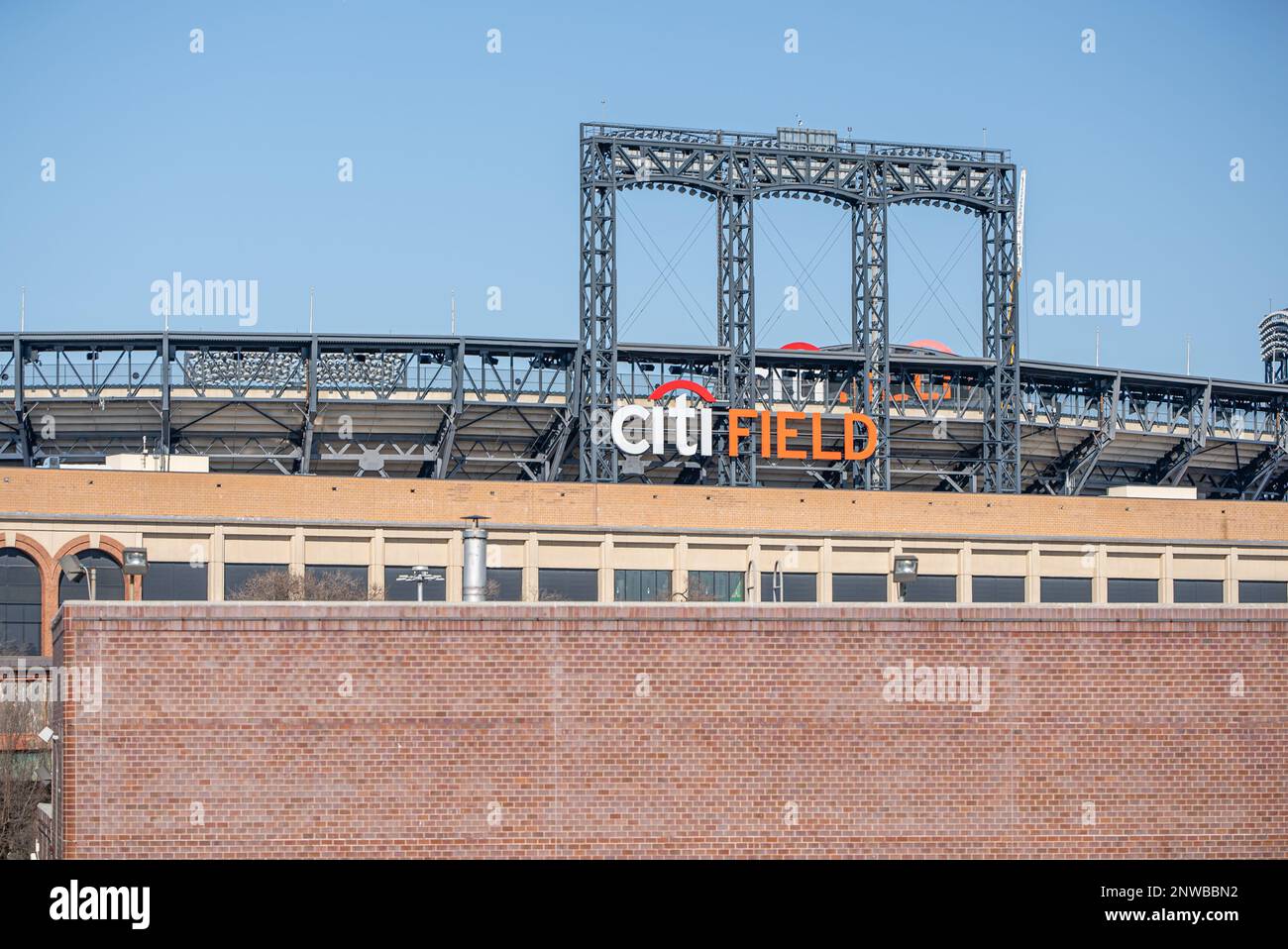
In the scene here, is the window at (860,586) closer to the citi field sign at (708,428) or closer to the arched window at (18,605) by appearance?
the citi field sign at (708,428)

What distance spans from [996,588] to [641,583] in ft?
48.7

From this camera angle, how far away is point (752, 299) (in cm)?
8362

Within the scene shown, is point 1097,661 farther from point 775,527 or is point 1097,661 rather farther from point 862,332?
point 862,332

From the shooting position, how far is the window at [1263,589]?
77.3 metres

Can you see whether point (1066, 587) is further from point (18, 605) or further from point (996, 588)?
point (18, 605)

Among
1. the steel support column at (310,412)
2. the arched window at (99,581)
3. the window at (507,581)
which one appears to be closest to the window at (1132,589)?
the window at (507,581)

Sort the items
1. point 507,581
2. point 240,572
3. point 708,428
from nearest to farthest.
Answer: point 240,572, point 507,581, point 708,428

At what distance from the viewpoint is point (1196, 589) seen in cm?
7706

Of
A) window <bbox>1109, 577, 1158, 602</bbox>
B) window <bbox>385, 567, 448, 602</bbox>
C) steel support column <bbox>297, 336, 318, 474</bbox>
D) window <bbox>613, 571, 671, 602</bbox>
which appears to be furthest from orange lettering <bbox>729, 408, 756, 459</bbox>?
steel support column <bbox>297, 336, 318, 474</bbox>

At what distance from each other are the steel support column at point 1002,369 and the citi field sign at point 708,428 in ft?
21.5

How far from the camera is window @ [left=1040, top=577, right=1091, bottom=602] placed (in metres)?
75.0

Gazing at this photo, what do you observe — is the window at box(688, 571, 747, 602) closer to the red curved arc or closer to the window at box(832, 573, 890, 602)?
the window at box(832, 573, 890, 602)

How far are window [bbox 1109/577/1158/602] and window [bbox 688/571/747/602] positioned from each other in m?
15.6
